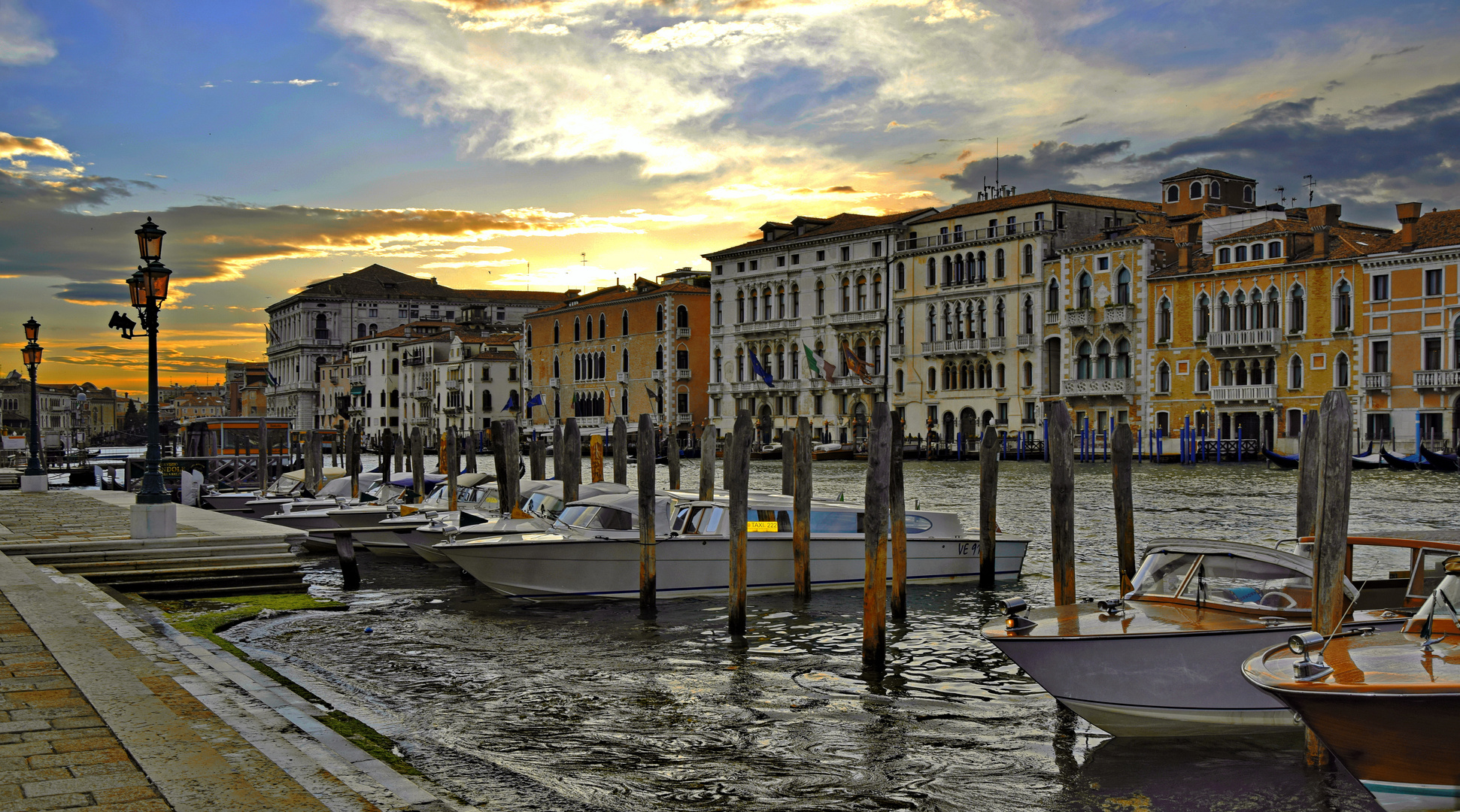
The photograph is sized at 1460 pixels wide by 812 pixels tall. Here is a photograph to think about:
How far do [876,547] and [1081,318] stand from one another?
48.3 metres

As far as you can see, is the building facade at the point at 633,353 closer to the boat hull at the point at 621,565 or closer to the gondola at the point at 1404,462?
the gondola at the point at 1404,462

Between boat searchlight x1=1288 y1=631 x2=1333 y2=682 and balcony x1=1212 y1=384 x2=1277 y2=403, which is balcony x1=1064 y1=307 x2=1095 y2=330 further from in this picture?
Result: boat searchlight x1=1288 y1=631 x2=1333 y2=682

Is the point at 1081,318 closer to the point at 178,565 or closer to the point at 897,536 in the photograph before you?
the point at 897,536

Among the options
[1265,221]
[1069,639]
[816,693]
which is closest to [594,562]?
[816,693]

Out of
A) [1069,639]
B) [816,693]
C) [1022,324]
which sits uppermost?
[1022,324]

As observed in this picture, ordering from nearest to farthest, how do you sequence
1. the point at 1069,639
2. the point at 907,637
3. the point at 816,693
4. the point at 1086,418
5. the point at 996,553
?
the point at 1069,639 < the point at 816,693 < the point at 907,637 < the point at 996,553 < the point at 1086,418

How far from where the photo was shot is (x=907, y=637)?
13.0 m

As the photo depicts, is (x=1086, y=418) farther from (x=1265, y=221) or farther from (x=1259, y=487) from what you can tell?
(x=1259, y=487)

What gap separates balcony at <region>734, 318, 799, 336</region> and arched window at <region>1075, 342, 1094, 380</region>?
1784cm

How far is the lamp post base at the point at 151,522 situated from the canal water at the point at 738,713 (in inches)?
87.9

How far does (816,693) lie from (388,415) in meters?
99.0

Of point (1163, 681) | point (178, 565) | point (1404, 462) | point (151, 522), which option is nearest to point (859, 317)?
point (1404, 462)

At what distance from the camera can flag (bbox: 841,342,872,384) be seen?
63.5 meters

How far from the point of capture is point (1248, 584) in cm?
877
